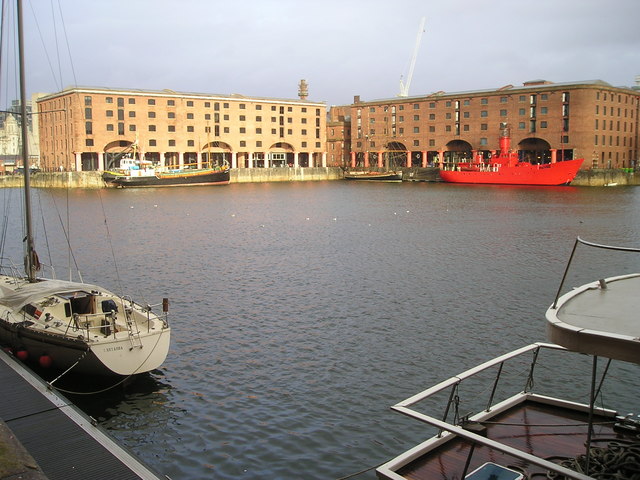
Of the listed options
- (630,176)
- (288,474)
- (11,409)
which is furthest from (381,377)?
(630,176)

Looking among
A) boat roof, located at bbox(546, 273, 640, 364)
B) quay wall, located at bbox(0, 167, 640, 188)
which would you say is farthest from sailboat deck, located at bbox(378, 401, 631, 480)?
quay wall, located at bbox(0, 167, 640, 188)

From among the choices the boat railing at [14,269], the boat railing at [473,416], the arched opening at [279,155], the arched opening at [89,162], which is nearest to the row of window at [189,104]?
the arched opening at [279,155]

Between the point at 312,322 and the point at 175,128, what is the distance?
93.9 metres

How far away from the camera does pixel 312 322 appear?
65.3ft

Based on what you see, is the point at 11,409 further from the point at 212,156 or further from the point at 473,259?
the point at 212,156

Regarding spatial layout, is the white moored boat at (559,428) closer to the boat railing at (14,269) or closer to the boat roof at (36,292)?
the boat roof at (36,292)

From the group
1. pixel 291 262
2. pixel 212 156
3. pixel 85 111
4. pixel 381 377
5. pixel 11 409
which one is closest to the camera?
pixel 11 409

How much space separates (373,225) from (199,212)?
20.0 m

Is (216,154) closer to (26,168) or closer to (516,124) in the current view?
(516,124)

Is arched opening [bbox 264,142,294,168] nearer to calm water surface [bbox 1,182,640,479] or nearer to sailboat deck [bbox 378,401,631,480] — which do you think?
calm water surface [bbox 1,182,640,479]

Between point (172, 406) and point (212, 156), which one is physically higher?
point (212, 156)

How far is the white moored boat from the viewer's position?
642 centimetres

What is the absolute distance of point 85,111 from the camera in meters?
98.1

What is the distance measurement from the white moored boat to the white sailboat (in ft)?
27.0
